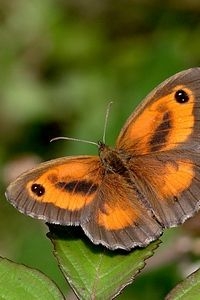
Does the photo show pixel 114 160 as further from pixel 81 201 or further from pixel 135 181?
pixel 81 201

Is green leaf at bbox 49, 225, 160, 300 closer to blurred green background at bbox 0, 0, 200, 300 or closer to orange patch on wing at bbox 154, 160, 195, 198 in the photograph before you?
orange patch on wing at bbox 154, 160, 195, 198

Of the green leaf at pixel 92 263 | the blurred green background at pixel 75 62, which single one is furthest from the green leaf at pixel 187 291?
the blurred green background at pixel 75 62

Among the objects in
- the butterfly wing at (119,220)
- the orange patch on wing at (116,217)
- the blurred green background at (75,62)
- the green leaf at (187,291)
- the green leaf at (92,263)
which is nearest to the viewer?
the green leaf at (187,291)

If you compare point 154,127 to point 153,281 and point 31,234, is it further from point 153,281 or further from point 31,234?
point 31,234

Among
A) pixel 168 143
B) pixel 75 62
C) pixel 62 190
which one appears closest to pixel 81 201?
pixel 62 190

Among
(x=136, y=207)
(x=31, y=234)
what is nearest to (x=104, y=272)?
(x=136, y=207)

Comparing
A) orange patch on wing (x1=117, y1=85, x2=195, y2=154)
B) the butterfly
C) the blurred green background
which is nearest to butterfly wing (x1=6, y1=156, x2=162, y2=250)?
the butterfly

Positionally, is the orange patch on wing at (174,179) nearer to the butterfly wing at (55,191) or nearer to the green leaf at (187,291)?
the butterfly wing at (55,191)
